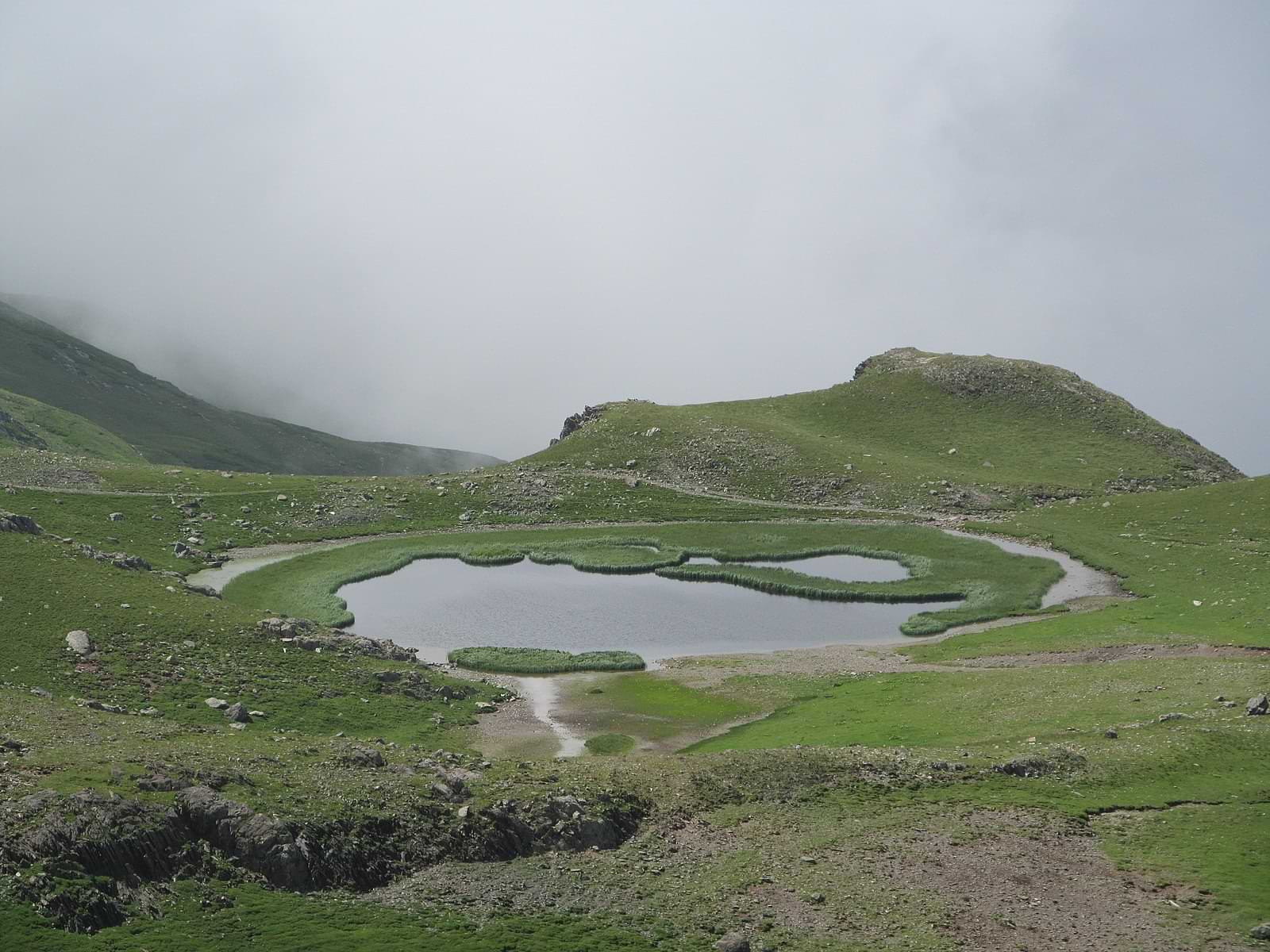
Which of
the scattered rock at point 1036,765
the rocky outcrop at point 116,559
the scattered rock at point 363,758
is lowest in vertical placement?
the scattered rock at point 363,758

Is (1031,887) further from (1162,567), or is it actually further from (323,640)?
(1162,567)

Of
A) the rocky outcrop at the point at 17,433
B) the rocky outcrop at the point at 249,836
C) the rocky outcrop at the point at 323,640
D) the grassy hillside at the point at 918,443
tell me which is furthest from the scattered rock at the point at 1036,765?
the rocky outcrop at the point at 17,433

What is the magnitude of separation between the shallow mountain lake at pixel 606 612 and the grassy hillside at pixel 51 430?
102 m

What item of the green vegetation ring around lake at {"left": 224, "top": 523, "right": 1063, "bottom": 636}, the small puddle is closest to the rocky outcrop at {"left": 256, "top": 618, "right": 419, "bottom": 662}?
the small puddle

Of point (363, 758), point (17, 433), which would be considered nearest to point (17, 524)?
point (363, 758)

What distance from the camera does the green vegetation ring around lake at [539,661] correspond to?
59156 millimetres

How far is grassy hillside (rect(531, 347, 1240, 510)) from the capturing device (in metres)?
114

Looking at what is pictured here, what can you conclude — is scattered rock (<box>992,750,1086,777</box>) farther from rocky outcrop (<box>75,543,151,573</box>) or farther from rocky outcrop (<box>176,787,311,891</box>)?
rocky outcrop (<box>75,543,151,573</box>)

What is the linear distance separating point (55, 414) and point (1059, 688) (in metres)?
193

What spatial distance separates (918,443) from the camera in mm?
129375

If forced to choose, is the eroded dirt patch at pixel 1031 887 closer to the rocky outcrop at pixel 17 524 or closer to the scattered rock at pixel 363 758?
the scattered rock at pixel 363 758

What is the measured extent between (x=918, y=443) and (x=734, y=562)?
48.4 metres

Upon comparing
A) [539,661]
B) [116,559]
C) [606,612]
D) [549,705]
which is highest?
[116,559]

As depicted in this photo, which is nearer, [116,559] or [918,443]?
[116,559]
